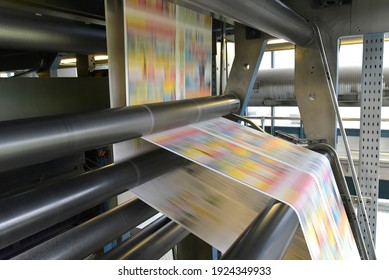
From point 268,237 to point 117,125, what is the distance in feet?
1.01

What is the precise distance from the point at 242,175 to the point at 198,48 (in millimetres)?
509

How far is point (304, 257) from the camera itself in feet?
1.98

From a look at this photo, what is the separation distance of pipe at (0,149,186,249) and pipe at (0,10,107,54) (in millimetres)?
437

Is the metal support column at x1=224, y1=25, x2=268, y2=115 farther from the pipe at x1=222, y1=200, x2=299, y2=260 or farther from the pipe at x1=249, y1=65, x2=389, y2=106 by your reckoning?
the pipe at x1=249, y1=65, x2=389, y2=106

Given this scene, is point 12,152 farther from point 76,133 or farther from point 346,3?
point 346,3

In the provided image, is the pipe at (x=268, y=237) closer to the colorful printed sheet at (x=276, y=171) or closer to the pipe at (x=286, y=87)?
the colorful printed sheet at (x=276, y=171)

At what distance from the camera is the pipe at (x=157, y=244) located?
0.96 meters

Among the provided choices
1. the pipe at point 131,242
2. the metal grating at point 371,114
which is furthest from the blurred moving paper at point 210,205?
the metal grating at point 371,114

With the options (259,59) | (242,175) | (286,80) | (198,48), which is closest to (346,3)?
(259,59)

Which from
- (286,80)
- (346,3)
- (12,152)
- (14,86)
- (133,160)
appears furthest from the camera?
(286,80)

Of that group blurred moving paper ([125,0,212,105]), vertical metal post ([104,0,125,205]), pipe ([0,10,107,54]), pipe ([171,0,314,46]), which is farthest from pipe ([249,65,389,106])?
vertical metal post ([104,0,125,205])

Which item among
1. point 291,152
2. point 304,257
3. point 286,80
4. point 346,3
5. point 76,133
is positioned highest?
point 346,3

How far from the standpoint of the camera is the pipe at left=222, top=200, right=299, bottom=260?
0.42 metres
